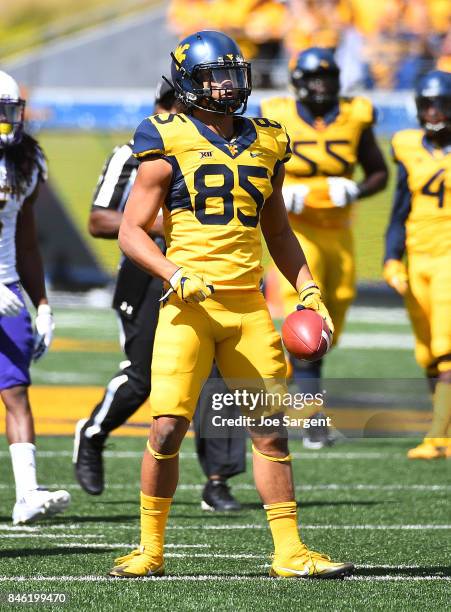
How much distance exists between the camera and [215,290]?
407 centimetres

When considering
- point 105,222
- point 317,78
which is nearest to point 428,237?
point 317,78

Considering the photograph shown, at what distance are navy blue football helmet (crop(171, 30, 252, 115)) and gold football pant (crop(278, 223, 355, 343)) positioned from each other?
3203mm

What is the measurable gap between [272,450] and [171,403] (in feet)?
1.18

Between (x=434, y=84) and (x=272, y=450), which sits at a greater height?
(x=434, y=84)

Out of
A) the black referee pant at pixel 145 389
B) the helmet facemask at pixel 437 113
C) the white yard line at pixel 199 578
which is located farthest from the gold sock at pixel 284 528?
the helmet facemask at pixel 437 113

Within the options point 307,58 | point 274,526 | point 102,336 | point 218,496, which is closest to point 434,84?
point 307,58

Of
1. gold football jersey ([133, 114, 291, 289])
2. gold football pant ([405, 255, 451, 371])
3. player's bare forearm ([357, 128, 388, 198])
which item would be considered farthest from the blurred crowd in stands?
gold football jersey ([133, 114, 291, 289])

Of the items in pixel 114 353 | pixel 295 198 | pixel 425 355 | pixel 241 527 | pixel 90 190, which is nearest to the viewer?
pixel 241 527

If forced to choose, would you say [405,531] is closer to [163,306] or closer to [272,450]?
[272,450]

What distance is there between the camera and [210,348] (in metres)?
4.11

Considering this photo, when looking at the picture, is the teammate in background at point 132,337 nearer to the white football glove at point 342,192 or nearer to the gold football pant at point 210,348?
the gold football pant at point 210,348

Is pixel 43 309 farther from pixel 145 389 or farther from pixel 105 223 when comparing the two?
pixel 145 389

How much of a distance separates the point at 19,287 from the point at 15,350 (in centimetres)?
28

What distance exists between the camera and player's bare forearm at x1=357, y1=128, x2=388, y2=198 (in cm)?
760
